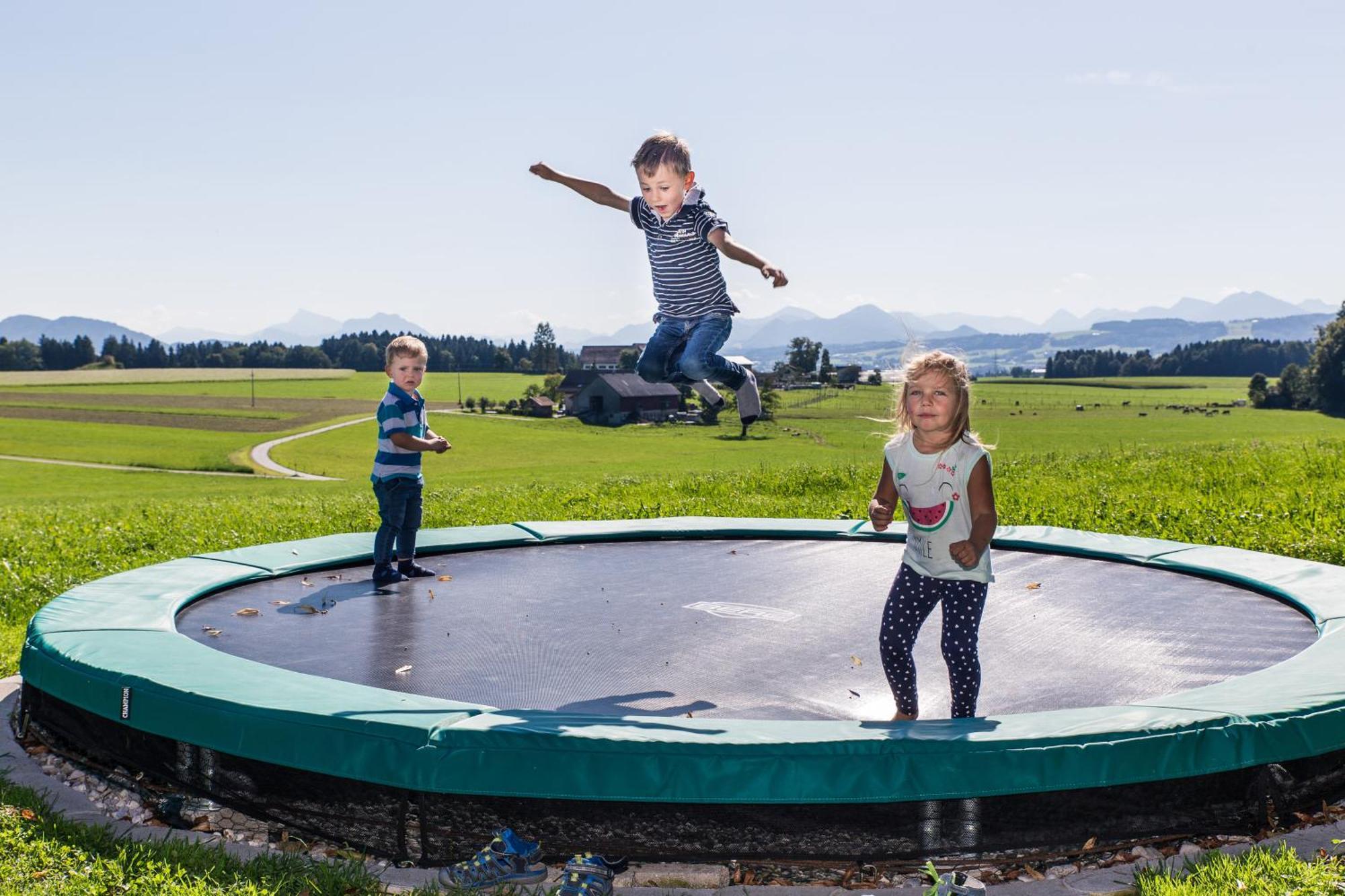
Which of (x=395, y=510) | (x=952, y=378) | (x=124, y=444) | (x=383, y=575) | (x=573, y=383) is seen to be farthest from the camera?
(x=573, y=383)

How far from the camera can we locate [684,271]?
13.7ft

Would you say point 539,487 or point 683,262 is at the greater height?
point 683,262

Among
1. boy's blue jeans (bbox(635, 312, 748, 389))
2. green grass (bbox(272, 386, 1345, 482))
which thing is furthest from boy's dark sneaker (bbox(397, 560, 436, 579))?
green grass (bbox(272, 386, 1345, 482))

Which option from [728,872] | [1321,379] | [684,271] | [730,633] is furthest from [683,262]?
[1321,379]

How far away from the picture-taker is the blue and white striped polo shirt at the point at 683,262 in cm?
408

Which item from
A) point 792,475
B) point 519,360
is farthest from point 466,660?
point 519,360

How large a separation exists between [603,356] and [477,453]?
22.4m

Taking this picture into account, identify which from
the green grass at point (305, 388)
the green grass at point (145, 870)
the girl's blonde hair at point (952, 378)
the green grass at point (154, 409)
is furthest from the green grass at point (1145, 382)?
the green grass at point (145, 870)

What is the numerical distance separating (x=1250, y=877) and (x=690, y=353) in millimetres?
2435

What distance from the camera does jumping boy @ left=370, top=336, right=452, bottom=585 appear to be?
14.9 feet

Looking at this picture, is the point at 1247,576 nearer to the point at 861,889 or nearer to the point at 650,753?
the point at 861,889

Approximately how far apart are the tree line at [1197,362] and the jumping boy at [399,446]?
61.8m

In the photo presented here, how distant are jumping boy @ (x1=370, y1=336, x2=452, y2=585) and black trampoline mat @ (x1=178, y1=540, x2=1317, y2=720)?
10.1 inches

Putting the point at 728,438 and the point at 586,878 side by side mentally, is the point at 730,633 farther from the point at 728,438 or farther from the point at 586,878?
the point at 728,438
